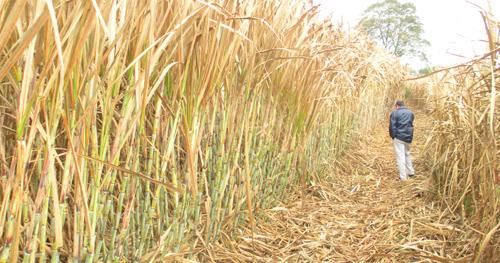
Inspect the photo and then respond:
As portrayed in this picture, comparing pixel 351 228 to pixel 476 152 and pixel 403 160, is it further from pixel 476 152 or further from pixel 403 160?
pixel 403 160

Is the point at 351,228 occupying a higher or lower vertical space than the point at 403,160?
lower

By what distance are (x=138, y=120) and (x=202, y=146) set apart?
1.25 ft

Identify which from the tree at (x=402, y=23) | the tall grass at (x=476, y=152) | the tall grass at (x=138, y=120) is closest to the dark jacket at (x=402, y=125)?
the tall grass at (x=476, y=152)

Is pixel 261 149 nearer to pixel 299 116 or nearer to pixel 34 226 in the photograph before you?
pixel 299 116

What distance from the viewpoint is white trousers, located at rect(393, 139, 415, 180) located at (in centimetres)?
360

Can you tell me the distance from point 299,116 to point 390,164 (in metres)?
2.59

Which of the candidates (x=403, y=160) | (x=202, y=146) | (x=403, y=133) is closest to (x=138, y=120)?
(x=202, y=146)

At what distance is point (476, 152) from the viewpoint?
1.81m

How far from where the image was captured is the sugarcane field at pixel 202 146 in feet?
2.15

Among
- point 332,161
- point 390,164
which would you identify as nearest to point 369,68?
point 390,164

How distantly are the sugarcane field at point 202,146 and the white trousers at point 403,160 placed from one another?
0.44 metres

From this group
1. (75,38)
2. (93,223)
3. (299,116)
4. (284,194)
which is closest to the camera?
(75,38)

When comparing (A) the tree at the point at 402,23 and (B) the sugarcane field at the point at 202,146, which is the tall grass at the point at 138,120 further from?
(A) the tree at the point at 402,23

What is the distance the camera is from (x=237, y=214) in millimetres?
1608
